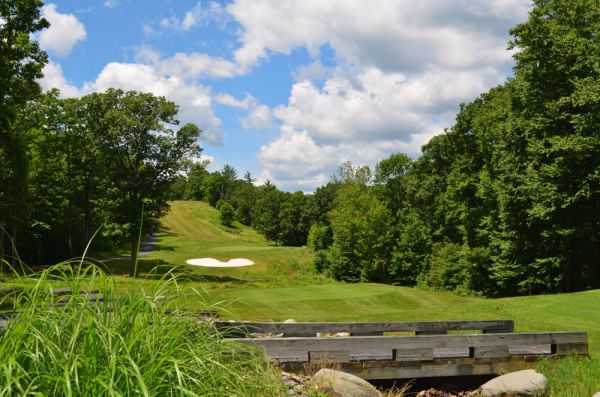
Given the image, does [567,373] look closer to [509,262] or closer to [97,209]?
[509,262]

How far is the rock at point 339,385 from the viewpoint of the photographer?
7.05 m

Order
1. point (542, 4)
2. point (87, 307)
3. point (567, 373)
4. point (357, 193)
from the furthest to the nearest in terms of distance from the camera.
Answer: point (357, 193) → point (542, 4) → point (567, 373) → point (87, 307)

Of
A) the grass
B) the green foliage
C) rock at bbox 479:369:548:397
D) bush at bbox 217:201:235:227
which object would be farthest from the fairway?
bush at bbox 217:201:235:227

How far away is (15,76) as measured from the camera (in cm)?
2197

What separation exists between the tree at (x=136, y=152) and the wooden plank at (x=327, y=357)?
94.4 ft

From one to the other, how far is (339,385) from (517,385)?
327 cm

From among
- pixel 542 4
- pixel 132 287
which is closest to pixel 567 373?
pixel 132 287

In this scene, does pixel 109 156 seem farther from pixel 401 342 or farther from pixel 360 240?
pixel 401 342

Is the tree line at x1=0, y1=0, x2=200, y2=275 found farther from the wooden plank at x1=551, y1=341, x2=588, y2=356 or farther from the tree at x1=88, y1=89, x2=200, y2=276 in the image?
the wooden plank at x1=551, y1=341, x2=588, y2=356

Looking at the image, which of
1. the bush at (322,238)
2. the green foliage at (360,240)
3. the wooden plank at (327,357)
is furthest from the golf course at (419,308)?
the bush at (322,238)

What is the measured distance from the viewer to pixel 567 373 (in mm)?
9359

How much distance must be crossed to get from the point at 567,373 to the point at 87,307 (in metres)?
8.79

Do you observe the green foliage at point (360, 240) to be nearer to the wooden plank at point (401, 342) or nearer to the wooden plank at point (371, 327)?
the wooden plank at point (371, 327)

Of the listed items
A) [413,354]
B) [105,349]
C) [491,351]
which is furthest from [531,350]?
[105,349]
